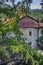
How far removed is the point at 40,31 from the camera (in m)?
19.1

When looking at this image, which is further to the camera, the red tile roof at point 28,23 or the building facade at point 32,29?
the building facade at point 32,29

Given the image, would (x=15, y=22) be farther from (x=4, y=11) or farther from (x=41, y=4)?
(x=41, y=4)

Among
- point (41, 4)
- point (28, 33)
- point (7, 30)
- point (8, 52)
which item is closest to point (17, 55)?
point (8, 52)

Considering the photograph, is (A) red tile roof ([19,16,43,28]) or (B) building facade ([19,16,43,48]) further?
(B) building facade ([19,16,43,48])

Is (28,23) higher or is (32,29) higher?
(28,23)

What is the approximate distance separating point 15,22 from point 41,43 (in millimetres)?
9076

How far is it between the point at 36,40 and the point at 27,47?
339 inches

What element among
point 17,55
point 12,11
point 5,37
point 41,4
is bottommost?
point 41,4

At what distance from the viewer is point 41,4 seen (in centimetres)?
3125

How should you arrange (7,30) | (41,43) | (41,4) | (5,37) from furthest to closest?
1. (41,4)
2. (41,43)
3. (5,37)
4. (7,30)

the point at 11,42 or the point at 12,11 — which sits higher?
the point at 12,11

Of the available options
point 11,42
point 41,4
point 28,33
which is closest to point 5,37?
point 11,42

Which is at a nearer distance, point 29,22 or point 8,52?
point 8,52

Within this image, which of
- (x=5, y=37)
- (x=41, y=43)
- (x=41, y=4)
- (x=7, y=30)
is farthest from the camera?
(x=41, y=4)
